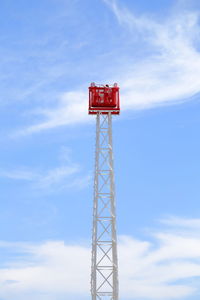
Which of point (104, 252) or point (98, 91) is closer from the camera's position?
point (104, 252)

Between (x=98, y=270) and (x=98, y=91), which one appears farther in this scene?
(x=98, y=91)

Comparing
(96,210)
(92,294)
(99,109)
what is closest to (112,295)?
(92,294)

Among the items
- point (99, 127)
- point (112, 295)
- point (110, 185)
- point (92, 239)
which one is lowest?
point (112, 295)

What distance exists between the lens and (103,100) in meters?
79.4

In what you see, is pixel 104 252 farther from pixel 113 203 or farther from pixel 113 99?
pixel 113 99

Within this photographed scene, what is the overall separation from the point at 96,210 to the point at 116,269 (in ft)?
23.5

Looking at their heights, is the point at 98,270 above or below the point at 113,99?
below

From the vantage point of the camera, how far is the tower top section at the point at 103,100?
7919 centimetres

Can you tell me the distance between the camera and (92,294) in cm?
7400

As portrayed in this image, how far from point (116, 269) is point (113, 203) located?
7692mm

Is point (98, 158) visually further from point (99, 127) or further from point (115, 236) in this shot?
point (115, 236)

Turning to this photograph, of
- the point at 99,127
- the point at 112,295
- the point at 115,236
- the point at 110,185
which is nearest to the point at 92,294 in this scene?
the point at 112,295

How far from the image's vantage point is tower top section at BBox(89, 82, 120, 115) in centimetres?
7919

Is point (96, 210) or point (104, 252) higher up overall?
point (96, 210)
